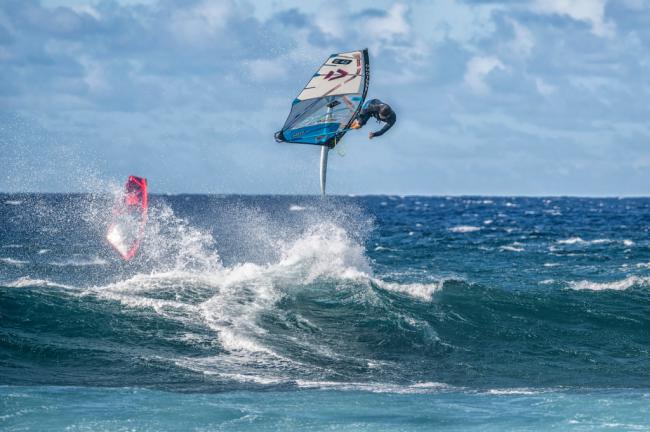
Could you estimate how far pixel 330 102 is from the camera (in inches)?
579

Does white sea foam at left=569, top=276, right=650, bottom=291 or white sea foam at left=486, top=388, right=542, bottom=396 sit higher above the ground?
white sea foam at left=569, top=276, right=650, bottom=291

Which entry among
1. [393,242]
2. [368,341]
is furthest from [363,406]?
[393,242]

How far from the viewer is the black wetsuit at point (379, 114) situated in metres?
14.4

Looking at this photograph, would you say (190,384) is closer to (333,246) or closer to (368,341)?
(368,341)

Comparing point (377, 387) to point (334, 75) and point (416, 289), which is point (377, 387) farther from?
point (416, 289)

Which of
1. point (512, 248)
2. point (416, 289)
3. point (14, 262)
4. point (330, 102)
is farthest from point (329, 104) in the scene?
point (512, 248)

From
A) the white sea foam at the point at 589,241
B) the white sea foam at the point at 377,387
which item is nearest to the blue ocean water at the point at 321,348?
the white sea foam at the point at 377,387

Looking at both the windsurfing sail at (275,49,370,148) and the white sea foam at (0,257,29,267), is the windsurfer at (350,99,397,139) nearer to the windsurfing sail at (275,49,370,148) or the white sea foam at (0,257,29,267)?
the windsurfing sail at (275,49,370,148)

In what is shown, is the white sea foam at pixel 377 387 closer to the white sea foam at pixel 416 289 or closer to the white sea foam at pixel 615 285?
the white sea foam at pixel 416 289

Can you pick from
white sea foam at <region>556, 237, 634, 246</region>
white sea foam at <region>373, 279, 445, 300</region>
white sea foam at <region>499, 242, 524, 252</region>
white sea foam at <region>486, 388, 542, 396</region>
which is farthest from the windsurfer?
white sea foam at <region>556, 237, 634, 246</region>

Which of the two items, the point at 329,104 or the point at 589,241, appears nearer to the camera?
the point at 329,104

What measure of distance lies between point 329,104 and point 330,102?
5 centimetres

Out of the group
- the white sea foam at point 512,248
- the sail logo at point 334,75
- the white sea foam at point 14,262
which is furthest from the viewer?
the white sea foam at point 512,248

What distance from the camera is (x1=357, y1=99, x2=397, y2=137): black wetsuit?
14.4m
